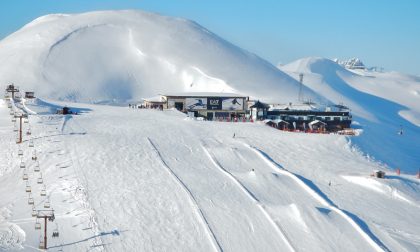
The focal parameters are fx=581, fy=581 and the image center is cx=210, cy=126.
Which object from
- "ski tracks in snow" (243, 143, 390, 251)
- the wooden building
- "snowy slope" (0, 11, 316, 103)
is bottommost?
"ski tracks in snow" (243, 143, 390, 251)

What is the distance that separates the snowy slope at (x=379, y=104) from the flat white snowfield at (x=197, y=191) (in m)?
4.65

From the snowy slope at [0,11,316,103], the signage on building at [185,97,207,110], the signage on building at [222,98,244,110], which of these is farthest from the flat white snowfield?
the snowy slope at [0,11,316,103]

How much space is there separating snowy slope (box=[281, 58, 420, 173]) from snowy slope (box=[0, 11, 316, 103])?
46.2 feet

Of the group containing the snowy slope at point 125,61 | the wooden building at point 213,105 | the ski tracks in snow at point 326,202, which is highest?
the snowy slope at point 125,61

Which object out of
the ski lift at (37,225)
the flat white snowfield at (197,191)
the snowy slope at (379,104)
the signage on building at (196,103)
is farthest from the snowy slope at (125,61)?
the ski lift at (37,225)

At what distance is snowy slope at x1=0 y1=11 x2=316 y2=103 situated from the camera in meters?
66.8

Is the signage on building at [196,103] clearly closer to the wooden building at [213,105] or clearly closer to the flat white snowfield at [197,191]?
the wooden building at [213,105]

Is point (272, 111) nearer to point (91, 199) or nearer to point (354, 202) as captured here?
point (354, 202)

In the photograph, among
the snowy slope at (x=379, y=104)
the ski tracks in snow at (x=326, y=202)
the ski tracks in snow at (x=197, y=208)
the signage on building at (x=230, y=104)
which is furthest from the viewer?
the signage on building at (x=230, y=104)

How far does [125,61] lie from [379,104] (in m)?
47.1

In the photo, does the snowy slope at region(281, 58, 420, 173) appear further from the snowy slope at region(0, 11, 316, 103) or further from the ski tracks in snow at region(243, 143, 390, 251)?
the snowy slope at region(0, 11, 316, 103)

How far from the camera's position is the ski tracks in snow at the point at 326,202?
2341 cm

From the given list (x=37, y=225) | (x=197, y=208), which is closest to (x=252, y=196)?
(x=197, y=208)

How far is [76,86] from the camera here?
66.8 meters
